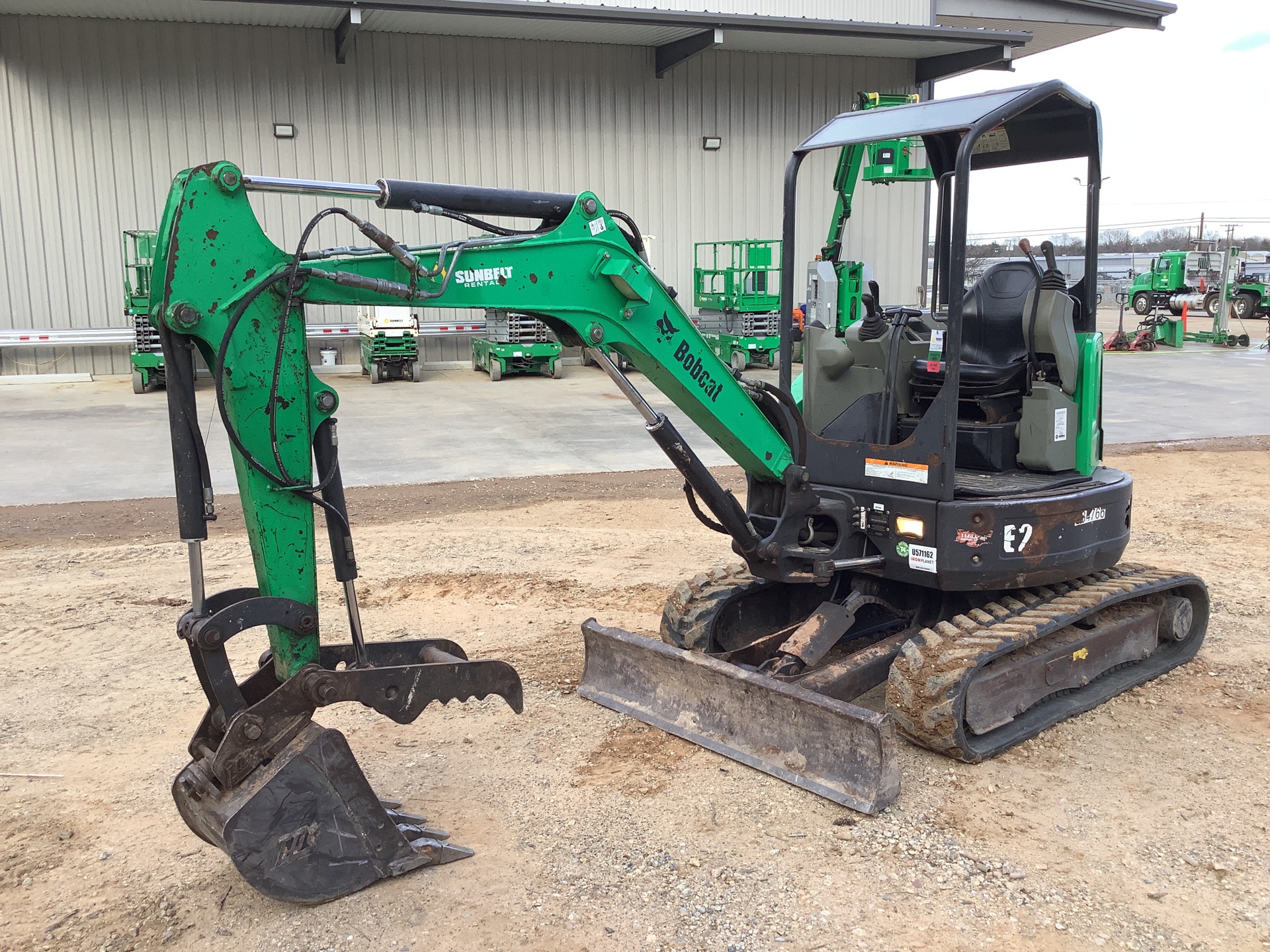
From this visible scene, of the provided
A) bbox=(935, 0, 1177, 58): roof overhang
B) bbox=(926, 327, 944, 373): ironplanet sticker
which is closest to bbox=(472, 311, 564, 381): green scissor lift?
bbox=(935, 0, 1177, 58): roof overhang

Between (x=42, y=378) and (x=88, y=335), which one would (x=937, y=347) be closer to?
(x=88, y=335)

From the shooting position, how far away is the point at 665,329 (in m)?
4.38

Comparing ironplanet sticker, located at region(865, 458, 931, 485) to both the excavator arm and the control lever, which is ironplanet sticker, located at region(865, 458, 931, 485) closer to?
the control lever

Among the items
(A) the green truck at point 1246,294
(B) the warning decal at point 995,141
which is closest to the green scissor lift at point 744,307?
(B) the warning decal at point 995,141

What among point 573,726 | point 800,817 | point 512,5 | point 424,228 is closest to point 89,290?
point 424,228

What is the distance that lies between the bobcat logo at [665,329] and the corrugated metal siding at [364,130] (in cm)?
1586

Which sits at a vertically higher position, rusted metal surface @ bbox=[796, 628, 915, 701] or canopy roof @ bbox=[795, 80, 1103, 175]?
canopy roof @ bbox=[795, 80, 1103, 175]

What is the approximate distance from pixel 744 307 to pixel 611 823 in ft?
53.2

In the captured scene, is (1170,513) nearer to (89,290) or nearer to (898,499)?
(898,499)

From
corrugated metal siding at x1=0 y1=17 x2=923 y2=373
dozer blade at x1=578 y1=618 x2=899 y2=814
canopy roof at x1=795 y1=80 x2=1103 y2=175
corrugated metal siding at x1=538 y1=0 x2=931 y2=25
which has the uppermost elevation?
corrugated metal siding at x1=538 y1=0 x2=931 y2=25

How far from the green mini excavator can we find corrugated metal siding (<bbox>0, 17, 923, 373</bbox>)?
15144 millimetres

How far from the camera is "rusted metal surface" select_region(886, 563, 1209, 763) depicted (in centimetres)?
453

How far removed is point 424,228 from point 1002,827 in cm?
1764

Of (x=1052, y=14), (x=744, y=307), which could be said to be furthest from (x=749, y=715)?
(x=1052, y=14)
